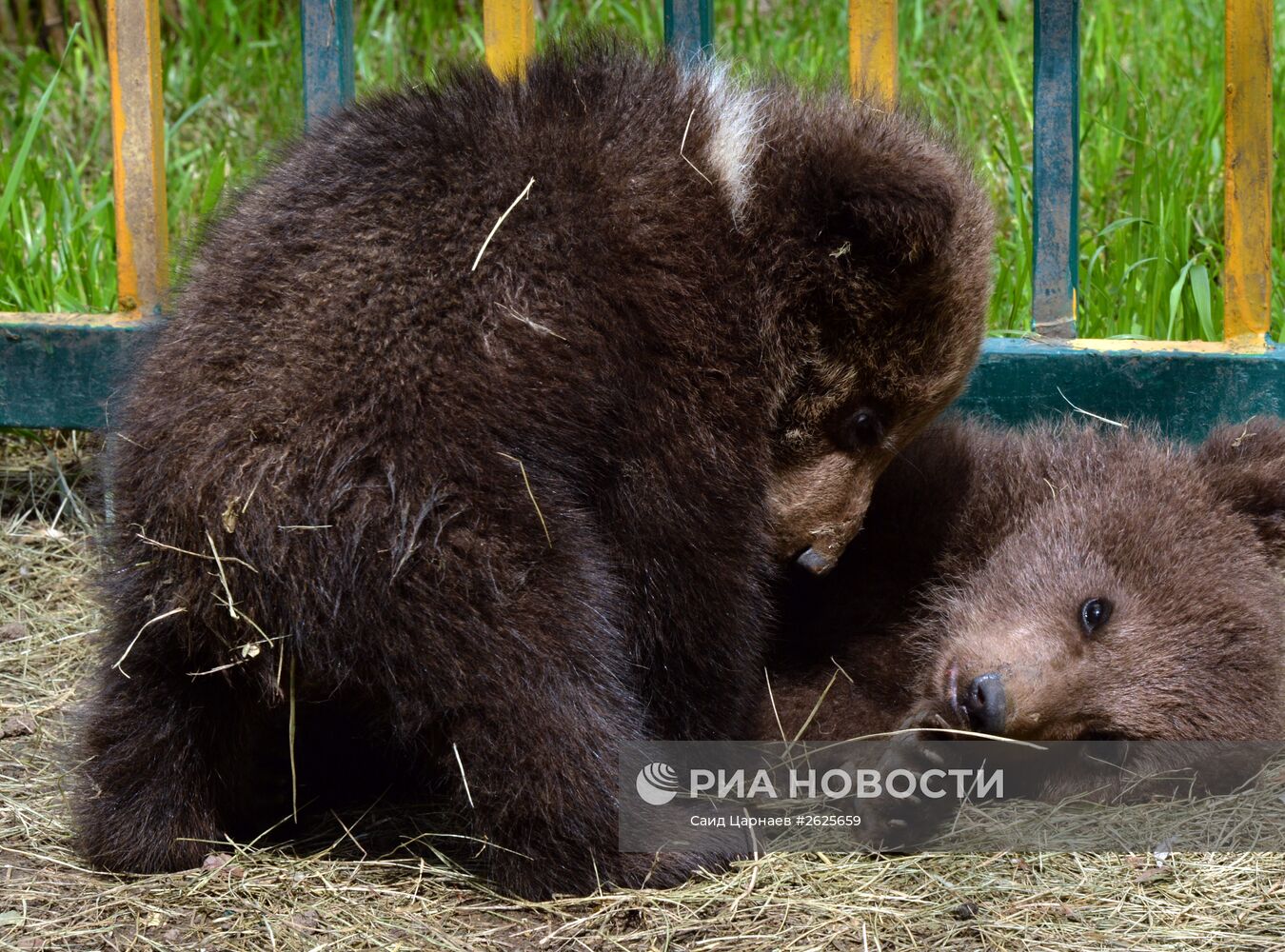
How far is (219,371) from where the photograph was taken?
3059mm

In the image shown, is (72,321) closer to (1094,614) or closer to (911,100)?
(911,100)

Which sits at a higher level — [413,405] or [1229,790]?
[413,405]

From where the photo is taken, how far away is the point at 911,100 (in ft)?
14.5

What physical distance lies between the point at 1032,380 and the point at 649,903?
2.63 m

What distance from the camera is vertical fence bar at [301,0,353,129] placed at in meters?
5.02

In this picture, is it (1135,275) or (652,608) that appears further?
(1135,275)

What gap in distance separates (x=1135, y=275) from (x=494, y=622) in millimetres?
3595

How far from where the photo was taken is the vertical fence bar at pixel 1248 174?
471 centimetres

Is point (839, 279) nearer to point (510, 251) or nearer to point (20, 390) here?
point (510, 251)

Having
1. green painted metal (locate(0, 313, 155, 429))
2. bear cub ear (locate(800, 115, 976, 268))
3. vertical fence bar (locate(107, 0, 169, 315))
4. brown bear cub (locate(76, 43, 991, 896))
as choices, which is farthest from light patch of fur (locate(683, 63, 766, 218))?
green painted metal (locate(0, 313, 155, 429))

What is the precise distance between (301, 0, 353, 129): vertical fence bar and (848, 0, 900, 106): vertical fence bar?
1792 millimetres

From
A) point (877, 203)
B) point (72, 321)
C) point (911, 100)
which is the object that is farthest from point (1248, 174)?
point (72, 321)

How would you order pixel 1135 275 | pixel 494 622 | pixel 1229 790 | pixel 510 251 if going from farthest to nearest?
pixel 1135 275
pixel 1229 790
pixel 510 251
pixel 494 622

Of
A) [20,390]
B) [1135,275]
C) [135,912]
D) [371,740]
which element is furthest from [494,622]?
[1135,275]
